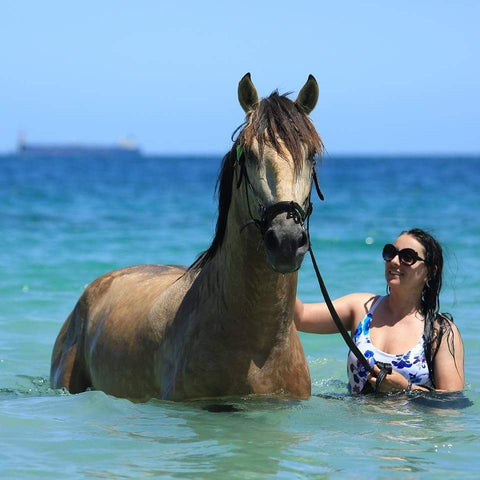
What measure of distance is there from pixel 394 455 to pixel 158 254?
11676 mm

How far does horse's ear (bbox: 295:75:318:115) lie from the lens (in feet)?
14.4

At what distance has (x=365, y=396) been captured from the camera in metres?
5.26

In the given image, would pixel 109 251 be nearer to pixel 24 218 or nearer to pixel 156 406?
pixel 24 218

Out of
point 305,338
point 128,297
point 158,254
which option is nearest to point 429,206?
point 158,254

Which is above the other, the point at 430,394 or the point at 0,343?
the point at 430,394

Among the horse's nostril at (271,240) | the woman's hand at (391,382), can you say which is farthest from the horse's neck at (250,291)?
the woman's hand at (391,382)

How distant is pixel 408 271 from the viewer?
5.32 metres

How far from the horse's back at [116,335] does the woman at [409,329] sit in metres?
0.93

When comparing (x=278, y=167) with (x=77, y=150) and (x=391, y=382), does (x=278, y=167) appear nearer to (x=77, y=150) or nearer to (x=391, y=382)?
(x=391, y=382)

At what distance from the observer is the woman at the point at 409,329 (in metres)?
5.19

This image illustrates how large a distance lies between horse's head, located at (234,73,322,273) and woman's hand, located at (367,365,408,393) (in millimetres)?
1336

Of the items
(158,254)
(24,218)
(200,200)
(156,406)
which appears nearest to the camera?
(156,406)

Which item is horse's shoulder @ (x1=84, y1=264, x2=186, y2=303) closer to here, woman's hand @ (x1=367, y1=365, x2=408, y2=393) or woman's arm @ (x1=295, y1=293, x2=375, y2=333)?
woman's arm @ (x1=295, y1=293, x2=375, y2=333)

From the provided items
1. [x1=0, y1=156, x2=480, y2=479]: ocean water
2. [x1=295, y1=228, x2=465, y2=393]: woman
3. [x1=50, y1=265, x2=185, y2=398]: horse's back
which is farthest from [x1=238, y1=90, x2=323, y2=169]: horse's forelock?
[x1=295, y1=228, x2=465, y2=393]: woman
